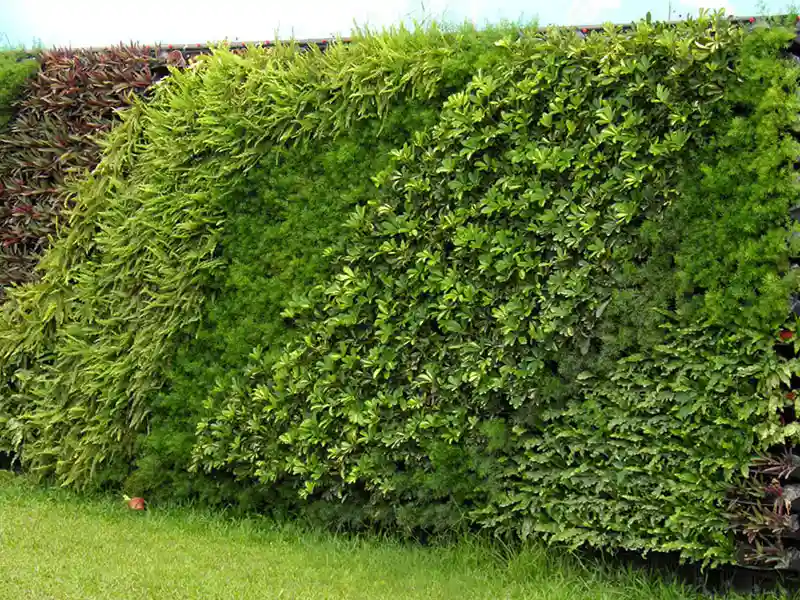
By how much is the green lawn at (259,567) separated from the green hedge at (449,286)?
27 cm

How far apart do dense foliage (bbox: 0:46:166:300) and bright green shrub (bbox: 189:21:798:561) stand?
2958 millimetres

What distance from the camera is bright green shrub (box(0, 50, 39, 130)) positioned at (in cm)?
870

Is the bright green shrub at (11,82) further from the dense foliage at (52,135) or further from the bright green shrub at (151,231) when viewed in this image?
the bright green shrub at (151,231)

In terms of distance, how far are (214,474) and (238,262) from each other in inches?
67.3

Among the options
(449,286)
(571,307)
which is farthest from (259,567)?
(571,307)

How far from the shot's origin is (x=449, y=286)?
→ 240 inches

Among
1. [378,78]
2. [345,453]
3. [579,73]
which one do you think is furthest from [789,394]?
[378,78]

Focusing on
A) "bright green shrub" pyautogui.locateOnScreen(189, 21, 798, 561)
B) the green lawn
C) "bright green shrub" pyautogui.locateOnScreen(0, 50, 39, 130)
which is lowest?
the green lawn

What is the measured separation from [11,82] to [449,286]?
519cm

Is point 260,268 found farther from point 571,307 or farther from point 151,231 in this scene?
point 571,307

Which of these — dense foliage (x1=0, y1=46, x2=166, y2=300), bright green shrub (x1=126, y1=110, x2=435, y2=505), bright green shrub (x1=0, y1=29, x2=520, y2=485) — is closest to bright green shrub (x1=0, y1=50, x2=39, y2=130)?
dense foliage (x1=0, y1=46, x2=166, y2=300)

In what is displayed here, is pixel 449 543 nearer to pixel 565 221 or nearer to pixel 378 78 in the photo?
pixel 565 221

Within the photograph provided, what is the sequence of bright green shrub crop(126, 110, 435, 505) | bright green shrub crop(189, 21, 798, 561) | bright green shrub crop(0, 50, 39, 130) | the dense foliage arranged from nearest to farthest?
1. bright green shrub crop(189, 21, 798, 561)
2. bright green shrub crop(126, 110, 435, 505)
3. the dense foliage
4. bright green shrub crop(0, 50, 39, 130)

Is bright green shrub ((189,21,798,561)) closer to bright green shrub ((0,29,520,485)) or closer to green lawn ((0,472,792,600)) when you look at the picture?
green lawn ((0,472,792,600))
